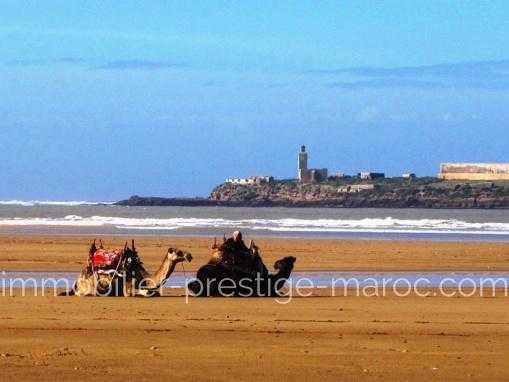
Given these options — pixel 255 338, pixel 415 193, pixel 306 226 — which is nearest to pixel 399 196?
pixel 415 193

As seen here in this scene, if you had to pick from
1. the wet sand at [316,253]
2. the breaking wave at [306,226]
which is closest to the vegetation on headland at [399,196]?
the breaking wave at [306,226]

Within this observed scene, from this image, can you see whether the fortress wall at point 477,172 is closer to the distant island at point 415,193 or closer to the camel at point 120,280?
the distant island at point 415,193

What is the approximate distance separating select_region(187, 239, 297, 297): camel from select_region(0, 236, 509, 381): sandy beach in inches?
24.2

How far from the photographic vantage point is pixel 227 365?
1377 centimetres

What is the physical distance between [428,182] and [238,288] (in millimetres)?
169183

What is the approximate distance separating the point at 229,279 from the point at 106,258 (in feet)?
7.17

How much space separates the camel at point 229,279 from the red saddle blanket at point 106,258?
134 cm

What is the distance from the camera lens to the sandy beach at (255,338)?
1339 centimetres

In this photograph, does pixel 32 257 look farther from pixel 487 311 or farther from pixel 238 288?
pixel 487 311

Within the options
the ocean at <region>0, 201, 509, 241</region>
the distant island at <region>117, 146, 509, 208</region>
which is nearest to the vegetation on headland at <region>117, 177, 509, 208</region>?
the distant island at <region>117, 146, 509, 208</region>

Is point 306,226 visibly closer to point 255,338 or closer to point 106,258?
point 106,258

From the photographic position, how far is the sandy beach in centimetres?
1339

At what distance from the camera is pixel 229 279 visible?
22734 millimetres

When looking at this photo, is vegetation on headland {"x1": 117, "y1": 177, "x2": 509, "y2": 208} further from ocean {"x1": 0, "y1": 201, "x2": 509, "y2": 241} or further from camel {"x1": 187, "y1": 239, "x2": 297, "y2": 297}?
camel {"x1": 187, "y1": 239, "x2": 297, "y2": 297}
